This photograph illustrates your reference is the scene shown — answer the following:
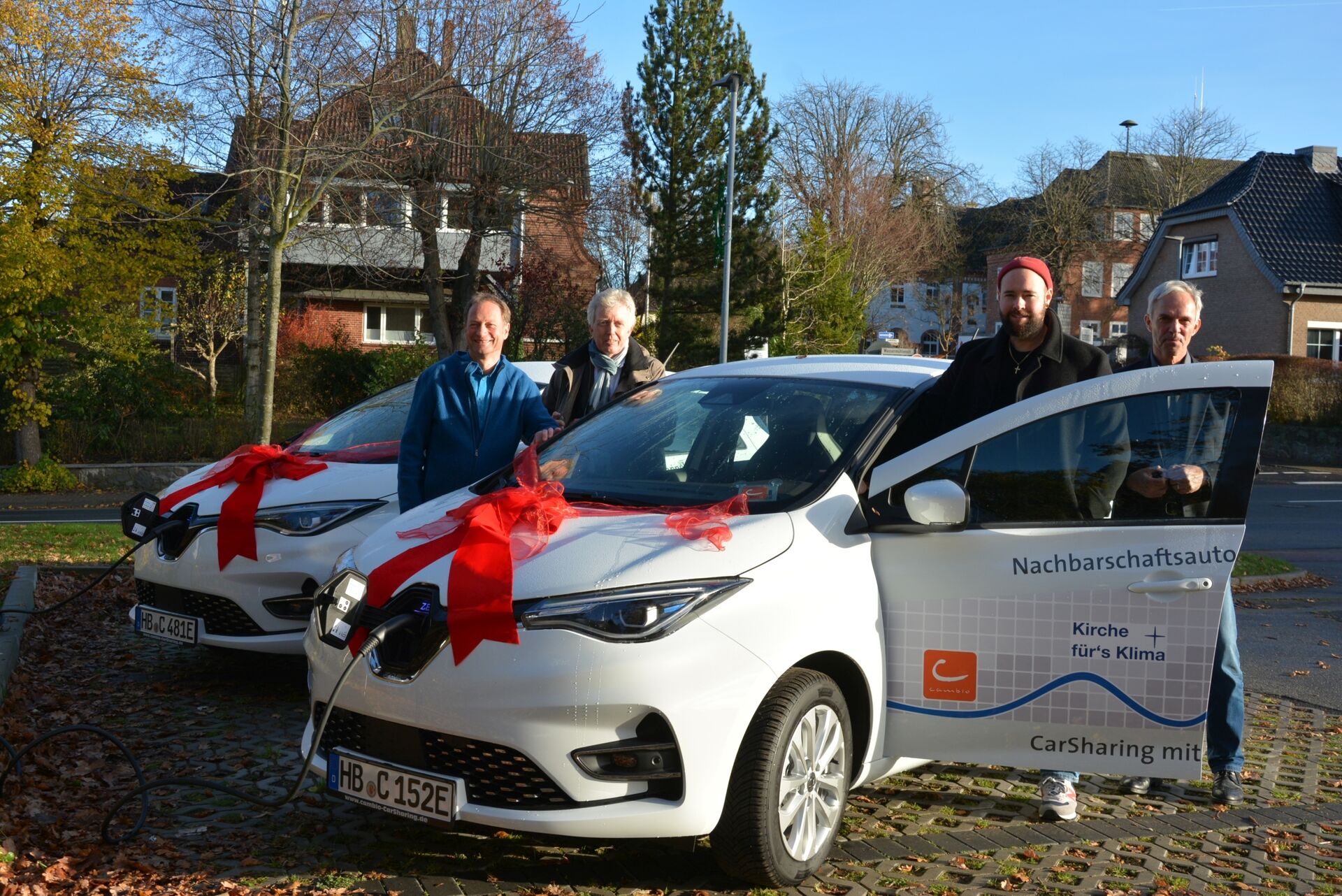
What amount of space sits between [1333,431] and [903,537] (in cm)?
2981

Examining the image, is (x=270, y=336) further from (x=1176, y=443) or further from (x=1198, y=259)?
(x=1198, y=259)

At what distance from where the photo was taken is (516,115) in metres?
28.2

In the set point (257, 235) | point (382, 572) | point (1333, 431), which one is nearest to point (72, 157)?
point (257, 235)

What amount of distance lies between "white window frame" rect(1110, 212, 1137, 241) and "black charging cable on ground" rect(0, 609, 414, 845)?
6754 centimetres

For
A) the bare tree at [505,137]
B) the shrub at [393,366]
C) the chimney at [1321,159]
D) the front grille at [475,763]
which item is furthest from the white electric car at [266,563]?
the chimney at [1321,159]

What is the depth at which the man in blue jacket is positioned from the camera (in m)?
5.79

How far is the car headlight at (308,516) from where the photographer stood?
6.17m

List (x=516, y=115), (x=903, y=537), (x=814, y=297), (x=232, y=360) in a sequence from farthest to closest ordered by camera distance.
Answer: (x=814, y=297) < (x=232, y=360) < (x=516, y=115) < (x=903, y=537)

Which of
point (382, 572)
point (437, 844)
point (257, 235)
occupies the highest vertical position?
point (257, 235)

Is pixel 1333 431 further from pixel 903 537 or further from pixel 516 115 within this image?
pixel 903 537

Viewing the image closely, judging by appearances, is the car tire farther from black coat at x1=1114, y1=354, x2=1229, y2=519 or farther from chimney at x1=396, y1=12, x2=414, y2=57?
chimney at x1=396, y1=12, x2=414, y2=57

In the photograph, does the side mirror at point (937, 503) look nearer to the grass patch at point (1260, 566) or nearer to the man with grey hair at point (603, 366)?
the man with grey hair at point (603, 366)

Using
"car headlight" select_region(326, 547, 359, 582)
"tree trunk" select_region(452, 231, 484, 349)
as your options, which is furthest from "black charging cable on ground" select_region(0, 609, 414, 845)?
"tree trunk" select_region(452, 231, 484, 349)

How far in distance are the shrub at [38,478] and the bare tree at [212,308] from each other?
9.37 metres
